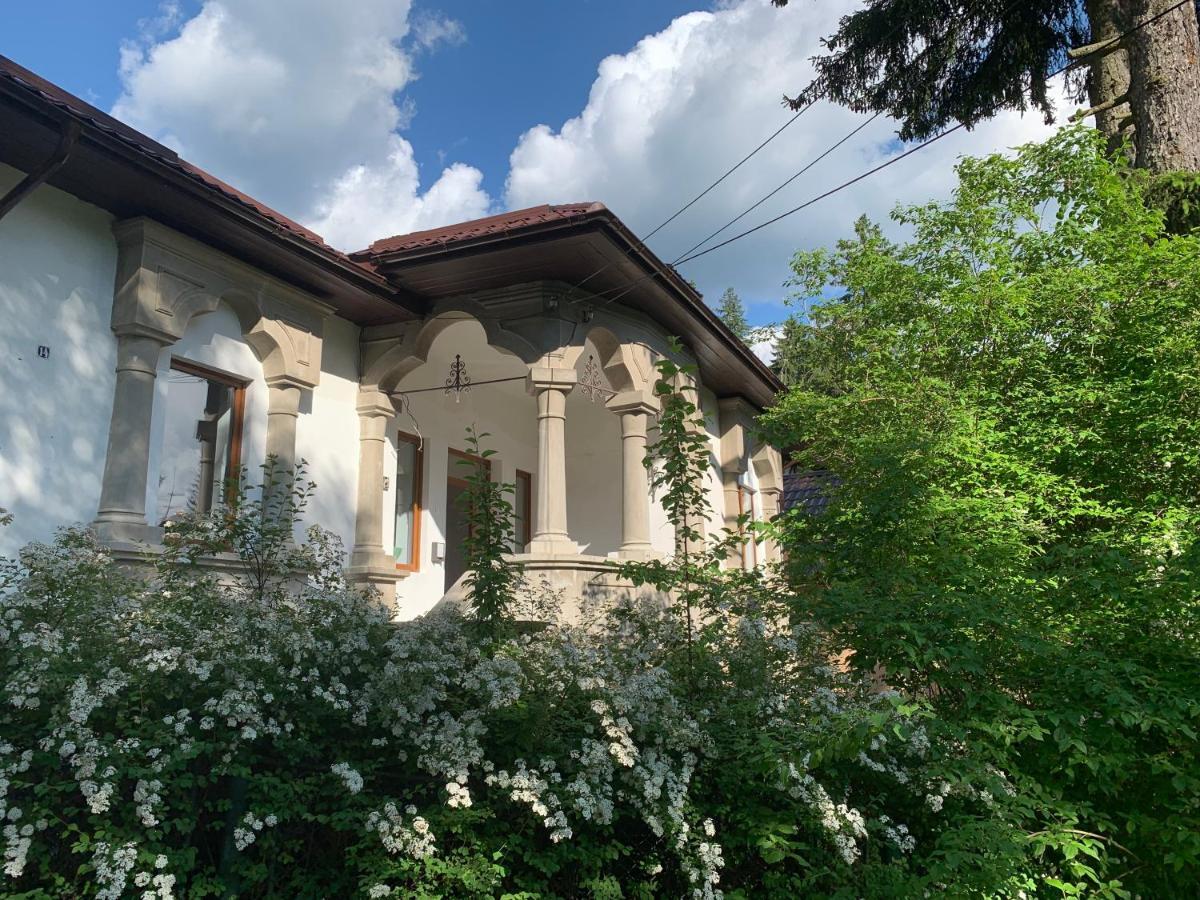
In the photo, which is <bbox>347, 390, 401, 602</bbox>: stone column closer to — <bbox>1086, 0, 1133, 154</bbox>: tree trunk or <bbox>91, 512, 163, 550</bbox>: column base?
<bbox>91, 512, 163, 550</bbox>: column base

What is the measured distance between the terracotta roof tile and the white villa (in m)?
0.04

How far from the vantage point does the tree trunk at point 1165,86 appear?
Result: 841 cm

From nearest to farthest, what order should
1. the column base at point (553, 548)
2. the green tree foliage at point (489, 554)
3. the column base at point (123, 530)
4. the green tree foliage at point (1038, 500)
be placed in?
1. the green tree foliage at point (1038, 500)
2. the green tree foliage at point (489, 554)
3. the column base at point (123, 530)
4. the column base at point (553, 548)

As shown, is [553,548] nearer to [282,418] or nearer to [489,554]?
[282,418]

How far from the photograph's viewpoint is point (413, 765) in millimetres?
3377

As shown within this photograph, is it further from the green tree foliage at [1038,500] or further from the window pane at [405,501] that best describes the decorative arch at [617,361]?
the window pane at [405,501]

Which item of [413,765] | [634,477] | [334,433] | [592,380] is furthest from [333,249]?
[413,765]

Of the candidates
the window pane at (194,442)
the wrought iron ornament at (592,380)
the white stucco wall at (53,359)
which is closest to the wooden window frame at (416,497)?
the wrought iron ornament at (592,380)

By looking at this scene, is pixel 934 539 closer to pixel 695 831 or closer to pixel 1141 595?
pixel 1141 595

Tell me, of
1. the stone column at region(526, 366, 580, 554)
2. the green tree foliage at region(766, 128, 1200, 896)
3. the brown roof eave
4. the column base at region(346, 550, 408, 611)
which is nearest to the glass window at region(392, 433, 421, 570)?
the column base at region(346, 550, 408, 611)

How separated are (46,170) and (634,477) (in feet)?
19.6

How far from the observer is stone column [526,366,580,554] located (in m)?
8.48

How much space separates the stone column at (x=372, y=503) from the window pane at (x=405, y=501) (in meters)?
1.44

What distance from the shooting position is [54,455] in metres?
6.56
